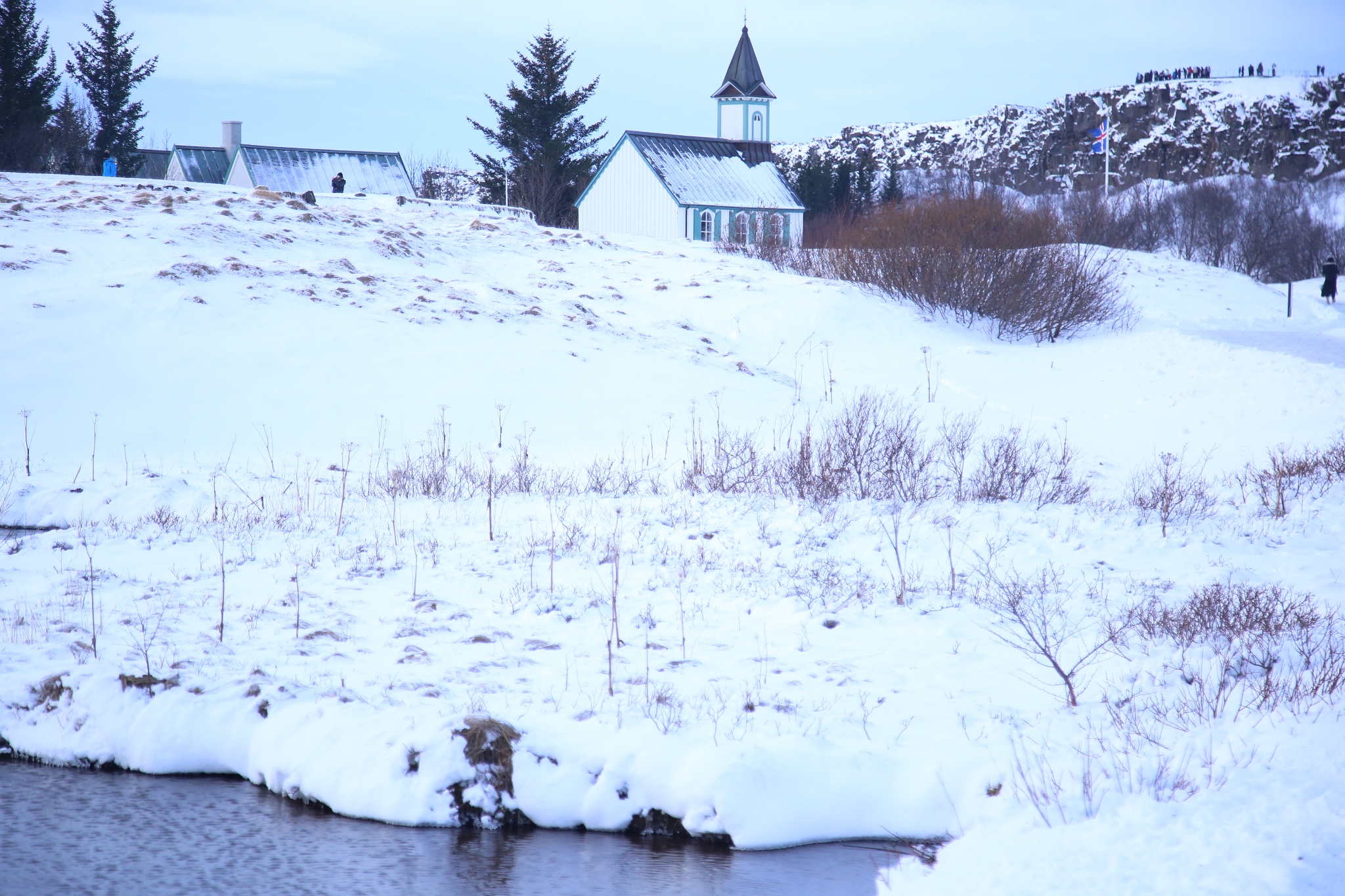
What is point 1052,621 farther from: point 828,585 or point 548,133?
point 548,133

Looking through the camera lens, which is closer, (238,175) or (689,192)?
(689,192)

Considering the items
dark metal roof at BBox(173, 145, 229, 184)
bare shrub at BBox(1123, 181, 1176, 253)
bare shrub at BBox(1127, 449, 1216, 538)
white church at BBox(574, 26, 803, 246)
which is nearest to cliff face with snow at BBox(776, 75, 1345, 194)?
bare shrub at BBox(1123, 181, 1176, 253)

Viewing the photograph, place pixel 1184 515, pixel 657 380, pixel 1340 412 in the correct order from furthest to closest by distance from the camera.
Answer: pixel 657 380 → pixel 1340 412 → pixel 1184 515

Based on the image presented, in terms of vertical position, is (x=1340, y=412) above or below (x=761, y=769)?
above

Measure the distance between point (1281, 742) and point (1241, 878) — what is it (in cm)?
127

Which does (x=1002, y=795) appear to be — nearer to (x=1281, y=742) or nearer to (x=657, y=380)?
(x=1281, y=742)

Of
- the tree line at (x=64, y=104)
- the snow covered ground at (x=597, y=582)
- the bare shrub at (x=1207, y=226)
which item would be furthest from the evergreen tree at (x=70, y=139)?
the bare shrub at (x=1207, y=226)

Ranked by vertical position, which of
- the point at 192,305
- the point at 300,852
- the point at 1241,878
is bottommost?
the point at 300,852

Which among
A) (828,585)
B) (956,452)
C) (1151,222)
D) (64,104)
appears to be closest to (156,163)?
(64,104)

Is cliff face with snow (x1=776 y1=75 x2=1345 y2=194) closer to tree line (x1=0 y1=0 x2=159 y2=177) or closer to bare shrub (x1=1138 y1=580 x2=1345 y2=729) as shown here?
→ tree line (x1=0 y1=0 x2=159 y2=177)

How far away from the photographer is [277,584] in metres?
8.10

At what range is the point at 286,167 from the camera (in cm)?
4744

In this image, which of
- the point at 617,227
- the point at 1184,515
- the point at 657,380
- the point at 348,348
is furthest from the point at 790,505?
the point at 617,227

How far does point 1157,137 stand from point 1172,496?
15650 centimetres
